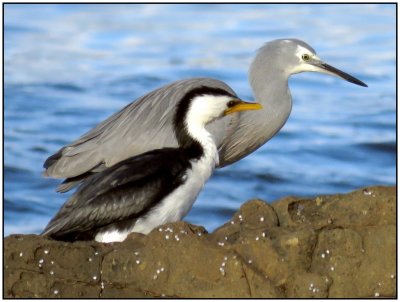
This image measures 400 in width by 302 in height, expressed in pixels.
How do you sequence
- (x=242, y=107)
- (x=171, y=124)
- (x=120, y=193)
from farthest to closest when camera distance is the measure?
(x=171, y=124)
(x=242, y=107)
(x=120, y=193)

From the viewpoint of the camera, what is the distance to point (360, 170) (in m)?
17.1

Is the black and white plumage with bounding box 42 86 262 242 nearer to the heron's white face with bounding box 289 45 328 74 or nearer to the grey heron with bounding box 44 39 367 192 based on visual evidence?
the grey heron with bounding box 44 39 367 192

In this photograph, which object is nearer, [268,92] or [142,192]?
[142,192]

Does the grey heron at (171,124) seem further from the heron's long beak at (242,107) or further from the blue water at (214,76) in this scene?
the blue water at (214,76)

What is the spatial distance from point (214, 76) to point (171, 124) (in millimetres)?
10760

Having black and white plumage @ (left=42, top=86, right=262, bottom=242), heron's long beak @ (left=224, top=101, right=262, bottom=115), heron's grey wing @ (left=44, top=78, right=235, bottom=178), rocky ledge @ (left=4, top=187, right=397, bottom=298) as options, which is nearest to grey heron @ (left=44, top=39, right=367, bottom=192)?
heron's grey wing @ (left=44, top=78, right=235, bottom=178)

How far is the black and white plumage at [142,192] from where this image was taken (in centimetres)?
741

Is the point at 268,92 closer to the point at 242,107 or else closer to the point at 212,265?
the point at 242,107

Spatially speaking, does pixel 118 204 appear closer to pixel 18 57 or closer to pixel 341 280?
pixel 341 280

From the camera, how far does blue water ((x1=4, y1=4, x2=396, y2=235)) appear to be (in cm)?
1620

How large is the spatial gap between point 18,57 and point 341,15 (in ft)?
20.3

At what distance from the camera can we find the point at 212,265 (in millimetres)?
6539

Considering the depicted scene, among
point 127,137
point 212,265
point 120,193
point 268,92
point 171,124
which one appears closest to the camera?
point 212,265

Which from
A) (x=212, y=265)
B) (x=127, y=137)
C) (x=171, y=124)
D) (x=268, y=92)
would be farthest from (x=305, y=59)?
(x=212, y=265)
